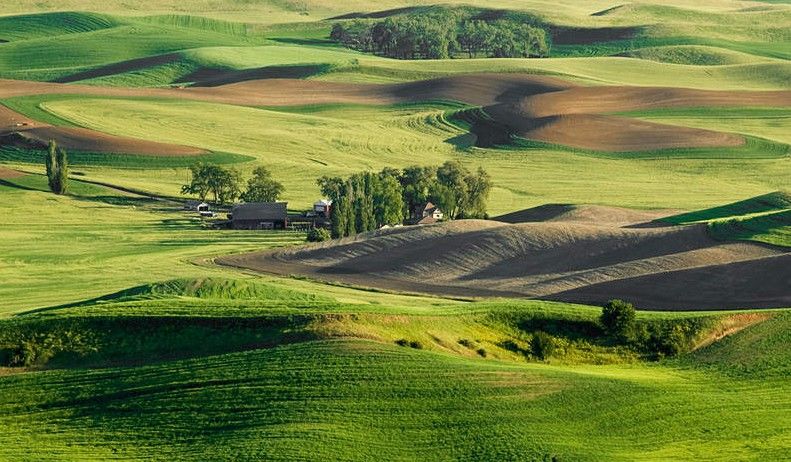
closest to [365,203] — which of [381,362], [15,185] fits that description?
[15,185]

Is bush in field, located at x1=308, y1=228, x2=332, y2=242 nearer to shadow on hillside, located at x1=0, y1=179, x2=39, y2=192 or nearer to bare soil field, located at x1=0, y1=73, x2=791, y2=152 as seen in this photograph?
shadow on hillside, located at x1=0, y1=179, x2=39, y2=192

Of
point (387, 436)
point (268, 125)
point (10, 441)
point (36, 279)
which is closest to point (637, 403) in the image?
point (387, 436)

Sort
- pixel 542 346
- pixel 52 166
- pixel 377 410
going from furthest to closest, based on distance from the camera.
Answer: pixel 52 166
pixel 542 346
pixel 377 410

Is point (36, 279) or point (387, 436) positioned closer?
point (387, 436)

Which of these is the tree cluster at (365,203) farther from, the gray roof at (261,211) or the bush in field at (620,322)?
the bush in field at (620,322)

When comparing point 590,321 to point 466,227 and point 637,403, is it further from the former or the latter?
point 466,227

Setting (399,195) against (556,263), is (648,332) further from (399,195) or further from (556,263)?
(399,195)

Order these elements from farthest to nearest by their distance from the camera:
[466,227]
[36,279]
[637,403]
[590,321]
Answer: [466,227], [36,279], [590,321], [637,403]
